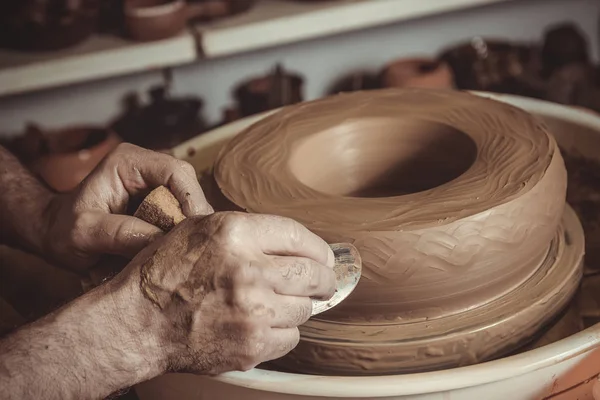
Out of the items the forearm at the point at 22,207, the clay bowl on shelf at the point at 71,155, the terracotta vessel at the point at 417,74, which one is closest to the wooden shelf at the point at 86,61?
the clay bowl on shelf at the point at 71,155

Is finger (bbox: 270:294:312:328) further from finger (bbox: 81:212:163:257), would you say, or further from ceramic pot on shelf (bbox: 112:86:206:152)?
ceramic pot on shelf (bbox: 112:86:206:152)

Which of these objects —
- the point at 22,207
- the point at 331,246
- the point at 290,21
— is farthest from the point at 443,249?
the point at 290,21

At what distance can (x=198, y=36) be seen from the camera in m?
1.98

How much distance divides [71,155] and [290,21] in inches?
26.5

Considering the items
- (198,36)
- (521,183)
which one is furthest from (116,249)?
(198,36)

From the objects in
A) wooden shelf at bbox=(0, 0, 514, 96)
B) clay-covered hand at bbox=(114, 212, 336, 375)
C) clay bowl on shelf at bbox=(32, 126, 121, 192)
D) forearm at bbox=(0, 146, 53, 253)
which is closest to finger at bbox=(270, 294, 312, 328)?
clay-covered hand at bbox=(114, 212, 336, 375)

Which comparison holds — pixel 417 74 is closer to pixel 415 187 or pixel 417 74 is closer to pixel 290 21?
pixel 290 21

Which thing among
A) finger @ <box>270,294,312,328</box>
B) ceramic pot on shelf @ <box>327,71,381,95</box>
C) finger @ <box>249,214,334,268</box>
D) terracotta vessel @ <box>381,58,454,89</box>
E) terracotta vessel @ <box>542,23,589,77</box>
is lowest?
ceramic pot on shelf @ <box>327,71,381,95</box>

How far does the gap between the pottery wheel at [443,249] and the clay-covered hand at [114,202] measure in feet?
0.27

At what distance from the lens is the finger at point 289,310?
0.74 meters

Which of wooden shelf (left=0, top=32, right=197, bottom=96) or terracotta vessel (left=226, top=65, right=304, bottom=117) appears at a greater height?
wooden shelf (left=0, top=32, right=197, bottom=96)

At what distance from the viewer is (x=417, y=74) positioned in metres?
2.24

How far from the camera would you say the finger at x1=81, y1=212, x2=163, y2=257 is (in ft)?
2.76

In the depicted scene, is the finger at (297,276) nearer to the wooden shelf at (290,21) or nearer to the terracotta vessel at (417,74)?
the wooden shelf at (290,21)
